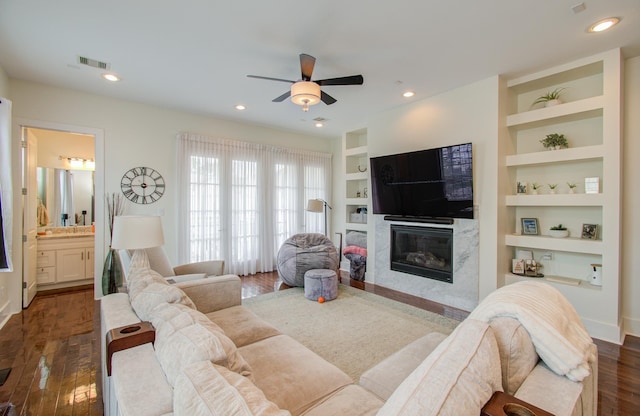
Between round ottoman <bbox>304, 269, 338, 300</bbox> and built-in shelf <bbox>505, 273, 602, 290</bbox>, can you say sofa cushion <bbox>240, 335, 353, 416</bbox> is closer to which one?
round ottoman <bbox>304, 269, 338, 300</bbox>

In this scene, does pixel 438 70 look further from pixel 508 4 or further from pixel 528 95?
pixel 528 95

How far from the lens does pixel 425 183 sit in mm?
3998

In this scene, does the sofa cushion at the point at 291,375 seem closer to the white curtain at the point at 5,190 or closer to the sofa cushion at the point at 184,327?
the sofa cushion at the point at 184,327

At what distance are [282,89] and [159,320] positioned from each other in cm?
330

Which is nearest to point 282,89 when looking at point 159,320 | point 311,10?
point 311,10

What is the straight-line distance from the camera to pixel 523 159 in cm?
342

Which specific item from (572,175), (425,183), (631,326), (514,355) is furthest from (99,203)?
(631,326)

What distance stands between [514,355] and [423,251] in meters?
3.20

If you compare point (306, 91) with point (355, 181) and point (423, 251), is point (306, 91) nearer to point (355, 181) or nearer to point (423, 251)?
point (423, 251)

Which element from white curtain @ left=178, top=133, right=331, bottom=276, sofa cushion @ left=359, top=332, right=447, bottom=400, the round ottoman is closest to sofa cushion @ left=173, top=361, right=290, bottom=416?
sofa cushion @ left=359, top=332, right=447, bottom=400

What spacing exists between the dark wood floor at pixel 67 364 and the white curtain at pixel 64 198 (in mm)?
1674

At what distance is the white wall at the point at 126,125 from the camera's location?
146 inches

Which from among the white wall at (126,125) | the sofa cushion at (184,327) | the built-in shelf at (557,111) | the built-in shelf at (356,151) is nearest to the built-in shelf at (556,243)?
the built-in shelf at (557,111)

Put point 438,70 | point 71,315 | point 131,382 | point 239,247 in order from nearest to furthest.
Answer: point 131,382, point 438,70, point 71,315, point 239,247
